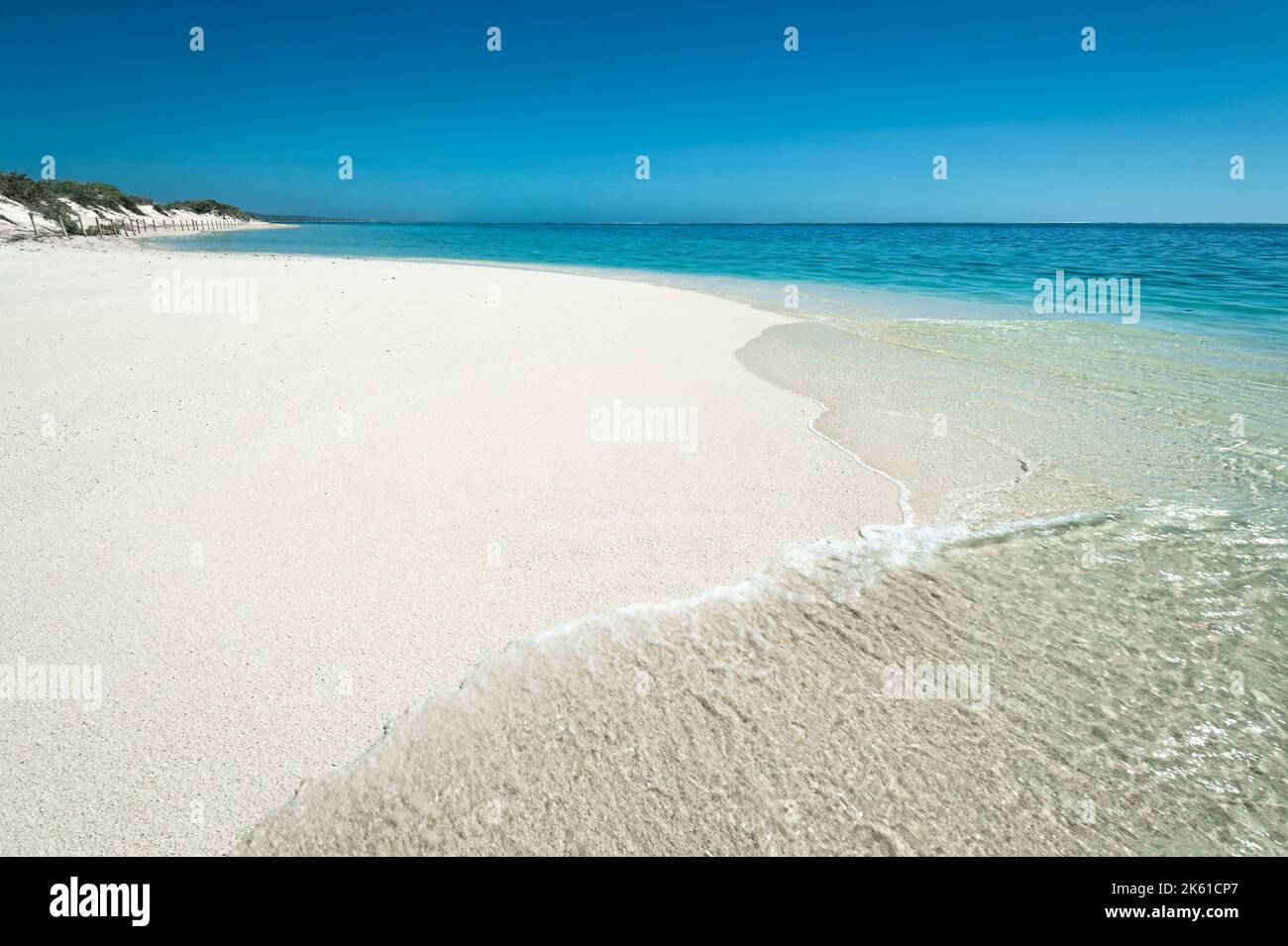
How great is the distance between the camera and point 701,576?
337 centimetres

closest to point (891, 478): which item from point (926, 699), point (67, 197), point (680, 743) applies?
point (926, 699)

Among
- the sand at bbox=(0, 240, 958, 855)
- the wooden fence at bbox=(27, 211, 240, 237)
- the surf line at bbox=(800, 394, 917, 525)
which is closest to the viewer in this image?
the sand at bbox=(0, 240, 958, 855)

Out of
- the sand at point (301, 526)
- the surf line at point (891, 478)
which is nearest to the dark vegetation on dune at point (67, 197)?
the sand at point (301, 526)

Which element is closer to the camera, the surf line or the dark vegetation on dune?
A: the surf line

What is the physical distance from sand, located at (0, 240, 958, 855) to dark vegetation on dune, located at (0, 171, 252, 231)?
40.1m

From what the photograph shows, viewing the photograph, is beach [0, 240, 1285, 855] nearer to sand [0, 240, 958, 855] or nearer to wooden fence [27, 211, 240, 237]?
sand [0, 240, 958, 855]

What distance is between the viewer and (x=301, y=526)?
353cm

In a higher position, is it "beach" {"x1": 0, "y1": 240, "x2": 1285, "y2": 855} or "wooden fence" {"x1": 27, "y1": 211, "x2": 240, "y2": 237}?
"wooden fence" {"x1": 27, "y1": 211, "x2": 240, "y2": 237}

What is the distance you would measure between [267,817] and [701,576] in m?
2.15

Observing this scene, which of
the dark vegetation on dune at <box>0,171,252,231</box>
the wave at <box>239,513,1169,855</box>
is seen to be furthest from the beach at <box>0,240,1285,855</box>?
the dark vegetation on dune at <box>0,171,252,231</box>

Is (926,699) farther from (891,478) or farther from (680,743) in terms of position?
(891,478)

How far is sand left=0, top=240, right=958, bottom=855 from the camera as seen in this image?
7.23 feet

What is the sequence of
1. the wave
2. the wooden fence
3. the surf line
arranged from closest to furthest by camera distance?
the wave, the surf line, the wooden fence

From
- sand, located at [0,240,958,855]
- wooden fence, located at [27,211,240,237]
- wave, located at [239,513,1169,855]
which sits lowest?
wave, located at [239,513,1169,855]
